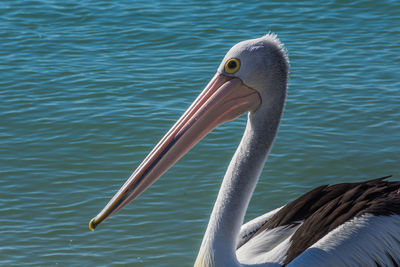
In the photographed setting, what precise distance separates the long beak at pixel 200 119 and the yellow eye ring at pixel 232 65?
0.05 meters

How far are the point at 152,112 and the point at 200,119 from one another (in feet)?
13.3

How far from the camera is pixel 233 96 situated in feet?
12.9

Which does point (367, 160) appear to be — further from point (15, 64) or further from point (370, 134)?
point (15, 64)

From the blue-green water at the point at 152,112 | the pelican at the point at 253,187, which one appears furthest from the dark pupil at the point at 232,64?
the blue-green water at the point at 152,112

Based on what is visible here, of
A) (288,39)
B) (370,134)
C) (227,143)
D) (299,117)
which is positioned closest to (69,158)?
(227,143)

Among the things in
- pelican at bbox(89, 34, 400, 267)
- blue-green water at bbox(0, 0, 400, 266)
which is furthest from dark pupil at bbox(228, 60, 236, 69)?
blue-green water at bbox(0, 0, 400, 266)

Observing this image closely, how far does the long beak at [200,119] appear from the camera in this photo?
3818mm

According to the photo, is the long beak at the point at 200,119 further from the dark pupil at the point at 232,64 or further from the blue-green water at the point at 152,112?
the blue-green water at the point at 152,112

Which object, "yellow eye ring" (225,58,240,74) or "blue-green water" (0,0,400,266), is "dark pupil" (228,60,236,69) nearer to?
"yellow eye ring" (225,58,240,74)

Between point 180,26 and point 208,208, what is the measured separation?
4.96 metres

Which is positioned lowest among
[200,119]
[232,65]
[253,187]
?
[253,187]

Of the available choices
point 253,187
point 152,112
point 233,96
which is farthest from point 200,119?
point 152,112

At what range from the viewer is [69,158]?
7062 mm

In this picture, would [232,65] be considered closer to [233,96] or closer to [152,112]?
[233,96]
